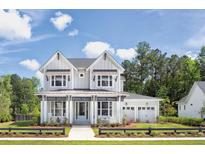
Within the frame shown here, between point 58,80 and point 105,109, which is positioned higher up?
point 58,80

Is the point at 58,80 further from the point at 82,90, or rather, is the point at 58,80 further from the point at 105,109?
the point at 105,109

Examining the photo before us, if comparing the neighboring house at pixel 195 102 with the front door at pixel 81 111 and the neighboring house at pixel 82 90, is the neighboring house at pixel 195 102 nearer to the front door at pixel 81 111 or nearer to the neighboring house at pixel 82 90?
the neighboring house at pixel 82 90

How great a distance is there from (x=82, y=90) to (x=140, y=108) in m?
5.96

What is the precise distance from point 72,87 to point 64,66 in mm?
1574

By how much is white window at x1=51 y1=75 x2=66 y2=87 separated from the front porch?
62.4 inches

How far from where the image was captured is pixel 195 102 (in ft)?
106

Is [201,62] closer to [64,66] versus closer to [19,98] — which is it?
[64,66]

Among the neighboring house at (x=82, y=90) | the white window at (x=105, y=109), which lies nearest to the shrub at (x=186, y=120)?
the neighboring house at (x=82, y=90)

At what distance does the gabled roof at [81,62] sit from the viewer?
96.7 ft

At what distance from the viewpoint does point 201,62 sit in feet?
124

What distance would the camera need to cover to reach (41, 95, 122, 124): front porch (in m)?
26.9

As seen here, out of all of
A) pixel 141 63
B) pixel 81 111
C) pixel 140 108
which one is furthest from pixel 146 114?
pixel 141 63
